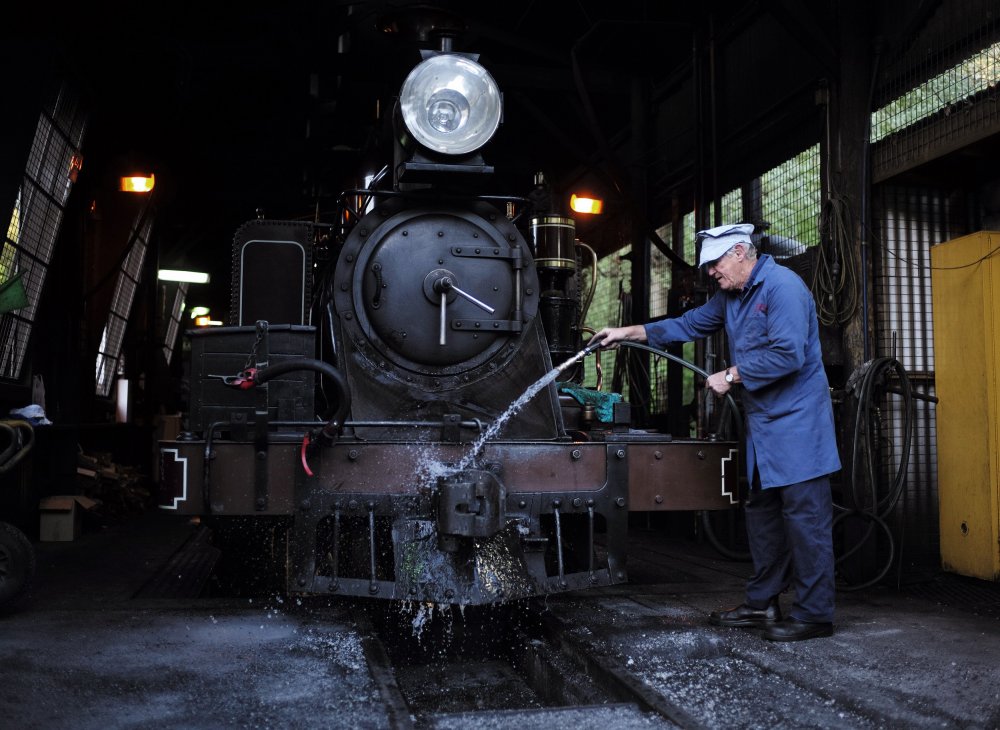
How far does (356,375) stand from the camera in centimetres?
415

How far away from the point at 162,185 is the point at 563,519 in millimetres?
9340

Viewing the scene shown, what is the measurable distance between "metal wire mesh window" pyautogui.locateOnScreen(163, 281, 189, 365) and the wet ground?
45.6 ft

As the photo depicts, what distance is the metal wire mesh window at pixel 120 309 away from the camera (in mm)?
11945

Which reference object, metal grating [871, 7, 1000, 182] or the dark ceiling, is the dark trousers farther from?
the dark ceiling

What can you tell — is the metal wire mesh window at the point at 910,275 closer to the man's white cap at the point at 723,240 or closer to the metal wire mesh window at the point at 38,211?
the man's white cap at the point at 723,240

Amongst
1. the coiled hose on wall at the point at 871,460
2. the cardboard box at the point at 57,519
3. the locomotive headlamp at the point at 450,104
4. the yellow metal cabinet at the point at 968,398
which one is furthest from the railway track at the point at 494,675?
the cardboard box at the point at 57,519

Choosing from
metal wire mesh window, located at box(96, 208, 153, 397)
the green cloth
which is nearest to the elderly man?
the green cloth

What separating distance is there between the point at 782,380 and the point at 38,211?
649cm

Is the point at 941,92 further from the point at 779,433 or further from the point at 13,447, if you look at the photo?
the point at 13,447

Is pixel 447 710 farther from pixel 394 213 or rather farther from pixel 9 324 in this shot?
pixel 9 324

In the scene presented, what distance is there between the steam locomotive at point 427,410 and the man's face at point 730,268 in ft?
2.12

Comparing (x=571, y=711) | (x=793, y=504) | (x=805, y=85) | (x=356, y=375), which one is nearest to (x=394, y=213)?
(x=356, y=375)

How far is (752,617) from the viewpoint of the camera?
3.91 metres

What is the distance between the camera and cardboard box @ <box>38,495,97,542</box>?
23.9 ft
